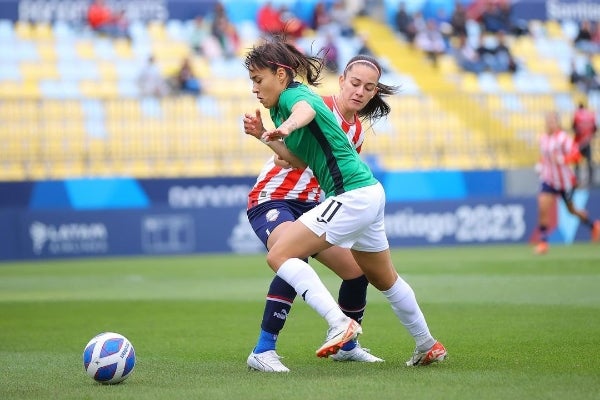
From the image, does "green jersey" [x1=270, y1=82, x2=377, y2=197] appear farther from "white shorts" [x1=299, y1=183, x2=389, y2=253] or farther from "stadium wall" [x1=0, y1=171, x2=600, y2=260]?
"stadium wall" [x1=0, y1=171, x2=600, y2=260]

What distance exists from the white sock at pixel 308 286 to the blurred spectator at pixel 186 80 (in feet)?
67.5

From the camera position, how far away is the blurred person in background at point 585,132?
86.0 ft

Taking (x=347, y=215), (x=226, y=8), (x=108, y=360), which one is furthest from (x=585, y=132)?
Answer: (x=108, y=360)

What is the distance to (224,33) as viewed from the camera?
30.3 metres

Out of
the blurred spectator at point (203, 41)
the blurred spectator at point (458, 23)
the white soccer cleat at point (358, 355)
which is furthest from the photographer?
the blurred spectator at point (458, 23)

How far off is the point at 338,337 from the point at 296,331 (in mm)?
3906

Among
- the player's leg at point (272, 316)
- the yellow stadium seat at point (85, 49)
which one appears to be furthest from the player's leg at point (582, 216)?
the player's leg at point (272, 316)

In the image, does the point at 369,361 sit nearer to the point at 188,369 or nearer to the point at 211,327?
the point at 188,369

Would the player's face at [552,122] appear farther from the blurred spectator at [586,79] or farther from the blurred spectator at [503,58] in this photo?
the blurred spectator at [503,58]

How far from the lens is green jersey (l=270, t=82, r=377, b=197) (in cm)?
771

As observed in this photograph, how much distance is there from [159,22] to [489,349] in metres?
23.0

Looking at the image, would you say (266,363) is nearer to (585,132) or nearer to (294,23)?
(585,132)

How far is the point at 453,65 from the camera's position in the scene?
108 ft

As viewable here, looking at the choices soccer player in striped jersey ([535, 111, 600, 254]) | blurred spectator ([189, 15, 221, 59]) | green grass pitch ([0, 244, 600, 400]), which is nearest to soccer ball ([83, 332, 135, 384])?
green grass pitch ([0, 244, 600, 400])
